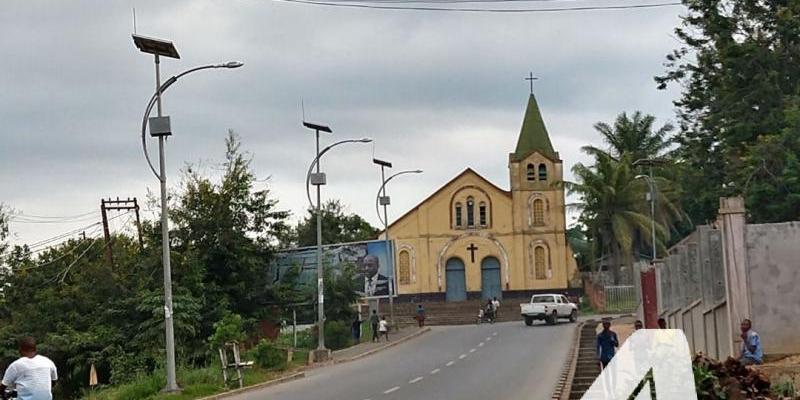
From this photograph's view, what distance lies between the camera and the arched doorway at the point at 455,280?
74.9m

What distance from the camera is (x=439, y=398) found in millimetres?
23594

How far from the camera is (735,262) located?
67.8 ft

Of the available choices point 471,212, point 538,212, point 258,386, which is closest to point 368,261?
point 471,212

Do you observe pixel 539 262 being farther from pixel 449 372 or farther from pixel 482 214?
pixel 449 372

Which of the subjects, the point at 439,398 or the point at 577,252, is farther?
the point at 577,252

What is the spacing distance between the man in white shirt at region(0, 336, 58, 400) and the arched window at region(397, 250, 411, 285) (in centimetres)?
6523

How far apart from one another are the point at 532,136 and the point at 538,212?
17.3ft

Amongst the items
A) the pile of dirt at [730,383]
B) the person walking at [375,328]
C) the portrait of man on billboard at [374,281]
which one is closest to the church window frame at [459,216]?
the portrait of man on billboard at [374,281]

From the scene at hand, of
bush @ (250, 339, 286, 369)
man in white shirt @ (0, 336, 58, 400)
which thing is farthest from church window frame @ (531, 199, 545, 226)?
man in white shirt @ (0, 336, 58, 400)

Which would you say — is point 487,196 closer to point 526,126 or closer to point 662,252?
point 526,126

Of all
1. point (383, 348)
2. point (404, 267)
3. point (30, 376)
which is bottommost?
point (383, 348)

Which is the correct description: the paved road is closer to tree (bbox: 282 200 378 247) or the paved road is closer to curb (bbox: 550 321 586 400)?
curb (bbox: 550 321 586 400)

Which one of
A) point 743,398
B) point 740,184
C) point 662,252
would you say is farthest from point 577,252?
point 743,398

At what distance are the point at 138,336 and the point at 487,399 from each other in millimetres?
22820
